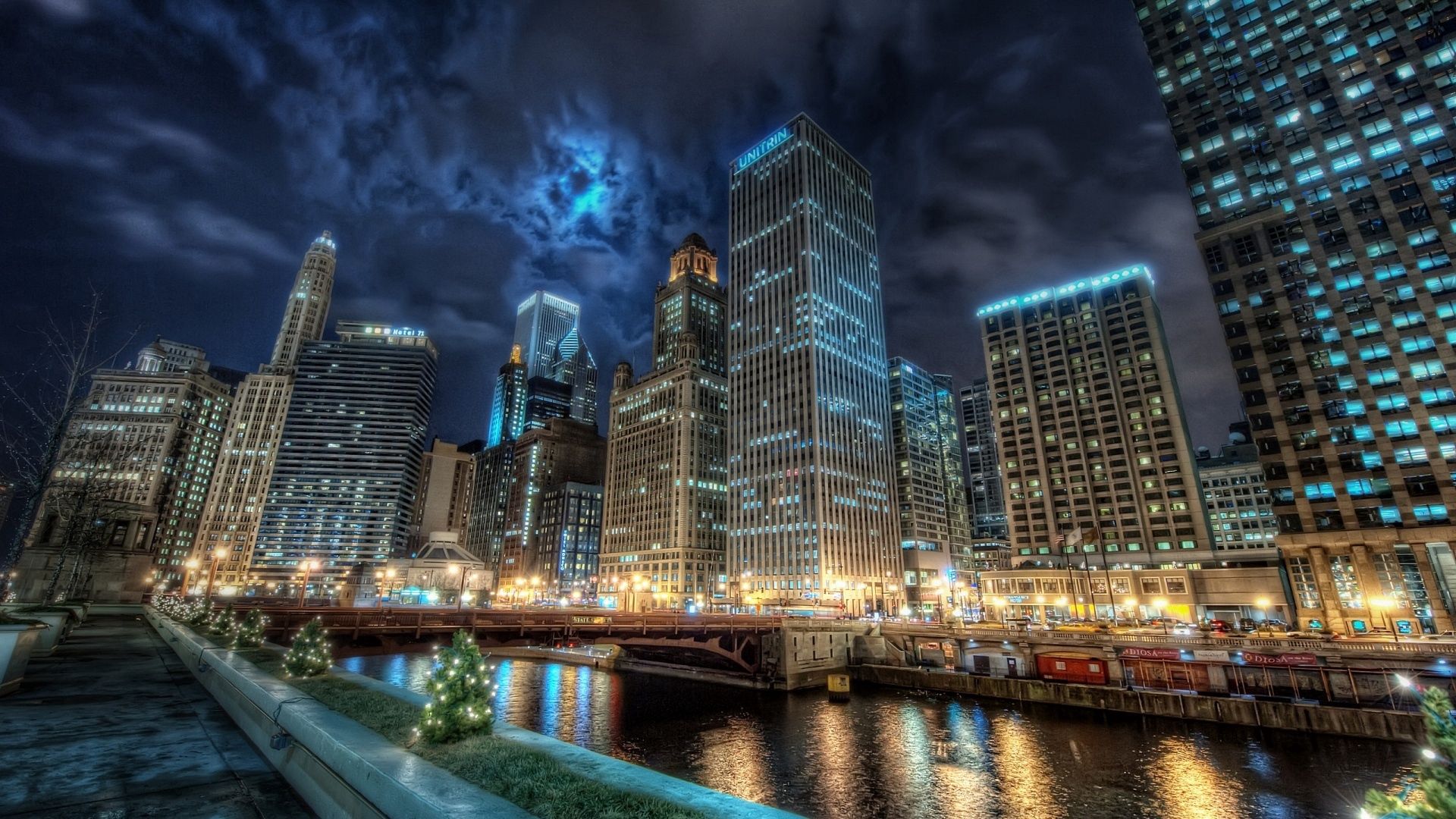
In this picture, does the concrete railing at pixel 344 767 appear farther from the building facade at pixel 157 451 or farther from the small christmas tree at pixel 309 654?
the building facade at pixel 157 451

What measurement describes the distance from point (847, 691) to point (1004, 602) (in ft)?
283

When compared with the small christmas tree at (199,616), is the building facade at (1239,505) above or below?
above

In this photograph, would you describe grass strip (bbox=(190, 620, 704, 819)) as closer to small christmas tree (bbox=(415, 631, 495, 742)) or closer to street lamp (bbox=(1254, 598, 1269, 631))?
small christmas tree (bbox=(415, 631, 495, 742))

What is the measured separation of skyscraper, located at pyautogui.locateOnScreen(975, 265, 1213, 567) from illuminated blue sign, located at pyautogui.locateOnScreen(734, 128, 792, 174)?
89.0 m

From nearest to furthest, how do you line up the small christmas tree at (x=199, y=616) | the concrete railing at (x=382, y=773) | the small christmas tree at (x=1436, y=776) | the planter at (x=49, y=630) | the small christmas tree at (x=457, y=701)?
the small christmas tree at (x=1436, y=776), the concrete railing at (x=382, y=773), the small christmas tree at (x=457, y=701), the planter at (x=49, y=630), the small christmas tree at (x=199, y=616)

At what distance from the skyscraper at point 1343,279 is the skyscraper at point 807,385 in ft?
267

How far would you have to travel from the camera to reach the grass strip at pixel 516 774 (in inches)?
333

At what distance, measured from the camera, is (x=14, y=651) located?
1555 centimetres

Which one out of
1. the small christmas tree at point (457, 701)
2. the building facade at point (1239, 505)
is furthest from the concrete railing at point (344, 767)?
the building facade at point (1239, 505)

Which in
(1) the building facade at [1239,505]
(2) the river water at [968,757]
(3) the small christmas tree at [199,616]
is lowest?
(2) the river water at [968,757]

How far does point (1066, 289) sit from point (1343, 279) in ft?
212

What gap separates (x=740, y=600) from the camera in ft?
456

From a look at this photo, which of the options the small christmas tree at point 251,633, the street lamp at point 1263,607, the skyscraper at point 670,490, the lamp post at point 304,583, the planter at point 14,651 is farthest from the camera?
the skyscraper at point 670,490

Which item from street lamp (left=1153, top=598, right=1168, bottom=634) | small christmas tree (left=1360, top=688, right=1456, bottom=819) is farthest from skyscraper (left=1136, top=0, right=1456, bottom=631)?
small christmas tree (left=1360, top=688, right=1456, bottom=819)
